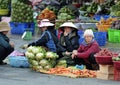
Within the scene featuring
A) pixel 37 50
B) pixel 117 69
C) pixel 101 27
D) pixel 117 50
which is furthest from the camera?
pixel 101 27

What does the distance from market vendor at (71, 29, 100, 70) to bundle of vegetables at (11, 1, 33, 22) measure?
7.98m

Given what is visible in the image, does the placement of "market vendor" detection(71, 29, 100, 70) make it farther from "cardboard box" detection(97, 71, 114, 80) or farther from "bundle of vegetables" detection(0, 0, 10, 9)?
"bundle of vegetables" detection(0, 0, 10, 9)

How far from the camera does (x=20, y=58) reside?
422 inches

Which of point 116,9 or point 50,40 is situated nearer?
point 50,40

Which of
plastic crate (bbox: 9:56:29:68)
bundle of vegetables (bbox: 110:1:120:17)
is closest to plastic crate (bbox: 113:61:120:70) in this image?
plastic crate (bbox: 9:56:29:68)

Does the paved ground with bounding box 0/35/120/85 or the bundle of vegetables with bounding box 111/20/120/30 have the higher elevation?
the paved ground with bounding box 0/35/120/85

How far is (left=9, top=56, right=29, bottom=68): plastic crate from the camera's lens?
419 inches

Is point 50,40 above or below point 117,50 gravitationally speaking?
above

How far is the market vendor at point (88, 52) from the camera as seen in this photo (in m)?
10.1

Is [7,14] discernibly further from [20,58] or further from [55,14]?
[20,58]

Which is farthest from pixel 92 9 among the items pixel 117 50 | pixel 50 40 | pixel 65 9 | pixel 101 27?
pixel 50 40

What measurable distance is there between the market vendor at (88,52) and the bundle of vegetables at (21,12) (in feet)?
26.2

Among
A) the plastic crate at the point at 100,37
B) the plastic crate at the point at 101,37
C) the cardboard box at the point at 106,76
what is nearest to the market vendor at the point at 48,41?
the cardboard box at the point at 106,76

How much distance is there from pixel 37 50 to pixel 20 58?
74cm
